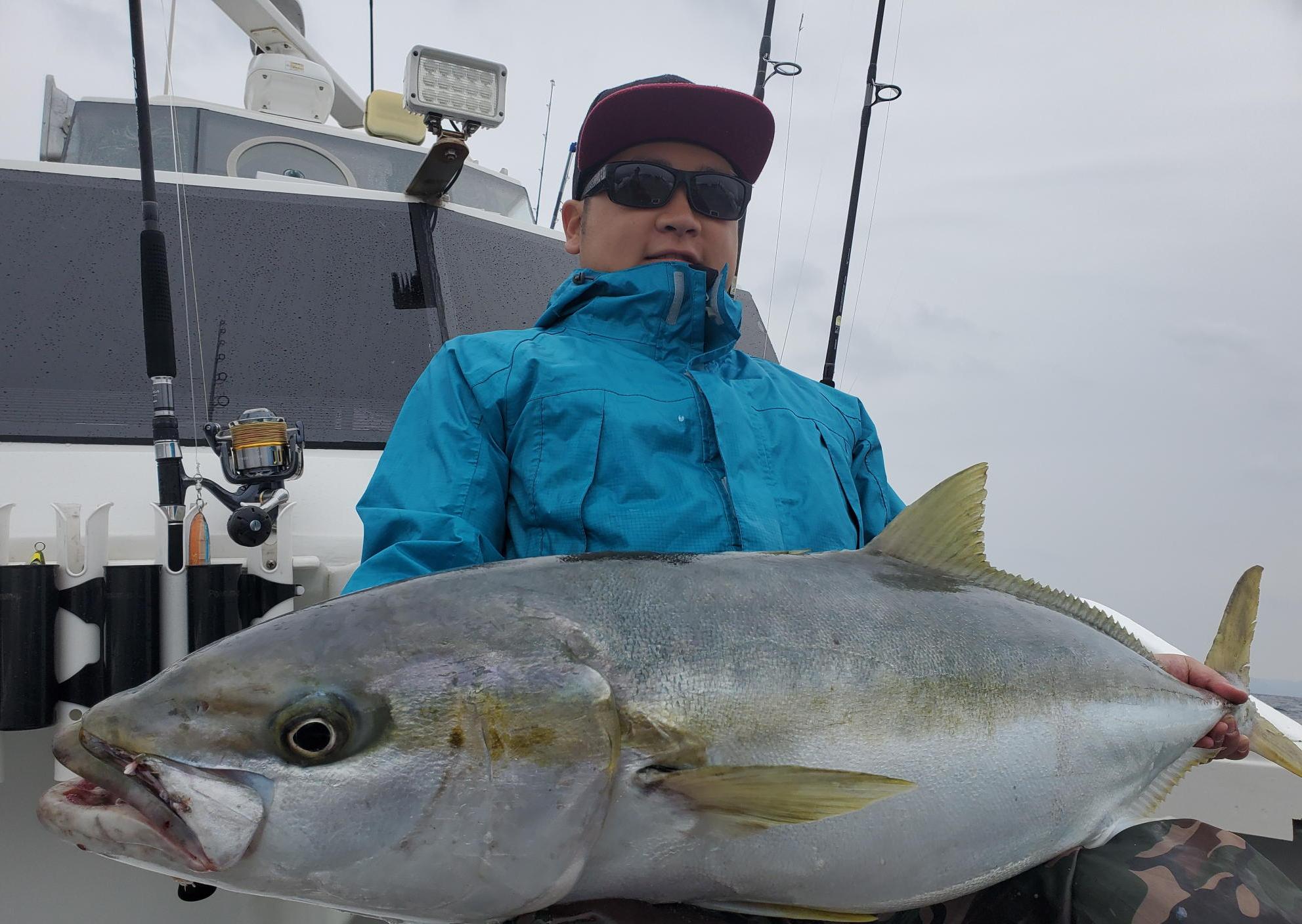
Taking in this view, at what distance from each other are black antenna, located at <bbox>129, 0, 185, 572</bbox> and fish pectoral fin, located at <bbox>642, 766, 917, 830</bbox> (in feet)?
4.67

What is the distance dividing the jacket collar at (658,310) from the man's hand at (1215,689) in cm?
133

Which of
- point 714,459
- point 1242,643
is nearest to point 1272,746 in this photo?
point 1242,643

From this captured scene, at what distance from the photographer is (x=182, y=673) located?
115cm

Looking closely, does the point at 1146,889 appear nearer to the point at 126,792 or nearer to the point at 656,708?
the point at 656,708

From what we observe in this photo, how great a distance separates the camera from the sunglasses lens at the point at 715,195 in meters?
2.36

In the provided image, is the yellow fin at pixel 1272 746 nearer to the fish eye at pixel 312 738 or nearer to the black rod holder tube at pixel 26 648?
the fish eye at pixel 312 738

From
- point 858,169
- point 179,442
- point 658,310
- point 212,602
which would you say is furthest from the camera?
point 858,169

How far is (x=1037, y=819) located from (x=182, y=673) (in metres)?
1.38

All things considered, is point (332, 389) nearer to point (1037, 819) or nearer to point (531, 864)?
point (531, 864)

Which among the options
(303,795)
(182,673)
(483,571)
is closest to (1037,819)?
(483,571)

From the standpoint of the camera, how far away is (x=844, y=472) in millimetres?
2324

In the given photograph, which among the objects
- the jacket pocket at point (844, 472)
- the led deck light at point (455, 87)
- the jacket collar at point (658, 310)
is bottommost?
the jacket pocket at point (844, 472)

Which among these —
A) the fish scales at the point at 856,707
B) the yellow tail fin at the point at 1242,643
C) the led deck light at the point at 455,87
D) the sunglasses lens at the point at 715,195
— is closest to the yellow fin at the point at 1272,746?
the yellow tail fin at the point at 1242,643

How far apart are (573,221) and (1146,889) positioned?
2.19 metres
